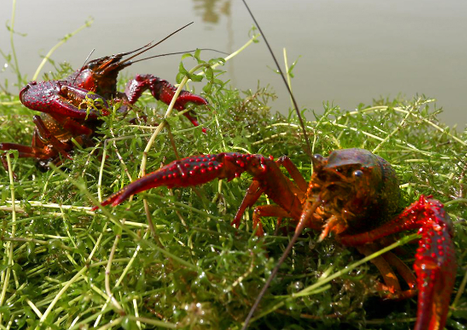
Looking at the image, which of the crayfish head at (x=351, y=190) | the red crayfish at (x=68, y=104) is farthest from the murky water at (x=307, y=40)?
the crayfish head at (x=351, y=190)

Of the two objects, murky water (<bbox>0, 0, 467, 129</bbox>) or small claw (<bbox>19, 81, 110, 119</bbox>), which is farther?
murky water (<bbox>0, 0, 467, 129</bbox>)

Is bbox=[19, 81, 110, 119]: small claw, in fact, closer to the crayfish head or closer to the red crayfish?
the red crayfish

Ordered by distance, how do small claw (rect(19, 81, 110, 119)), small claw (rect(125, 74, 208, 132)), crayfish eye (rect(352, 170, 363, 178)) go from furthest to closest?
small claw (rect(125, 74, 208, 132)) → small claw (rect(19, 81, 110, 119)) → crayfish eye (rect(352, 170, 363, 178))

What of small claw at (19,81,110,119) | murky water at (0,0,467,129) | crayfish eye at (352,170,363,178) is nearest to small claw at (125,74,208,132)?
small claw at (19,81,110,119)

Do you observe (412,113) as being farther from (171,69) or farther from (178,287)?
(171,69)

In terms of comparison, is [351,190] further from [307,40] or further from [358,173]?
[307,40]

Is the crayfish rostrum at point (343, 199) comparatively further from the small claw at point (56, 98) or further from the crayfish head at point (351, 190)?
the small claw at point (56, 98)
